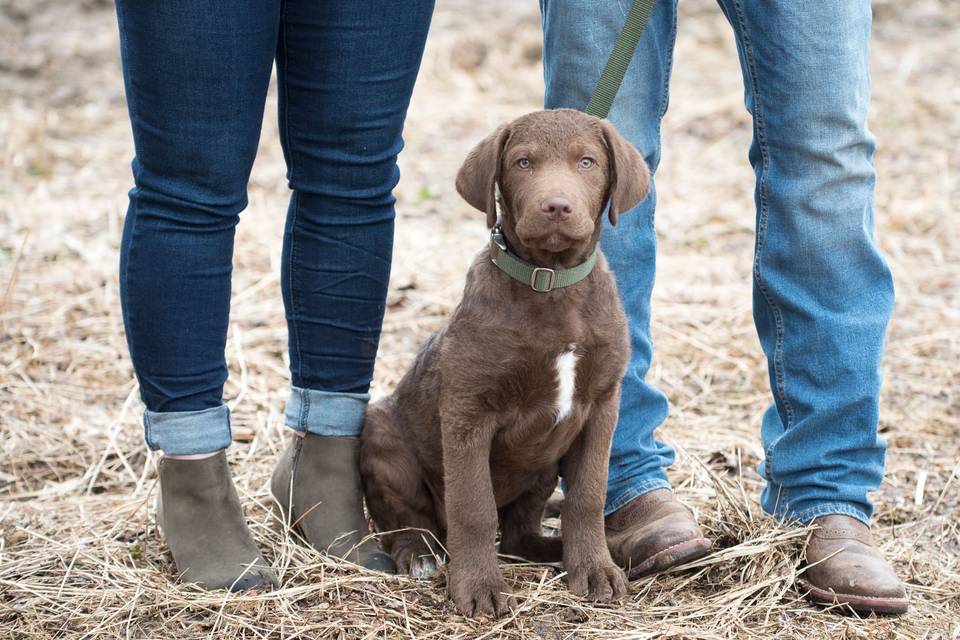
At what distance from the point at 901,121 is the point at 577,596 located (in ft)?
22.8

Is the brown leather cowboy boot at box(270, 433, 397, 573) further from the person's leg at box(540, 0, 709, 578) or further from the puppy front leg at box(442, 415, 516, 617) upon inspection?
the person's leg at box(540, 0, 709, 578)

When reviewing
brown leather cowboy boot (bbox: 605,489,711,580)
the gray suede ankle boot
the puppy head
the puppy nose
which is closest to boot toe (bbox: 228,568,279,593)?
the gray suede ankle boot

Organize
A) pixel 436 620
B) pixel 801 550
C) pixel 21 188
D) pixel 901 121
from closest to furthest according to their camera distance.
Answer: pixel 436 620, pixel 801 550, pixel 21 188, pixel 901 121

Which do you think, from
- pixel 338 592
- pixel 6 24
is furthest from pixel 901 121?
pixel 6 24

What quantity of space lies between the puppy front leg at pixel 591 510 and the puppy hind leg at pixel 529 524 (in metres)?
0.21

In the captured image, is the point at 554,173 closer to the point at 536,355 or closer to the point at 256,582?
the point at 536,355

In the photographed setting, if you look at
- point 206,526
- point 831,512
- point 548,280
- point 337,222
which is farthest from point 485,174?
point 831,512

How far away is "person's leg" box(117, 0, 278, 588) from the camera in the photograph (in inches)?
101

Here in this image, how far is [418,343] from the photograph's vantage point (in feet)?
17.1

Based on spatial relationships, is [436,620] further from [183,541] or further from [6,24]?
[6,24]

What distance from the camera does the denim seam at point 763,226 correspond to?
3012 millimetres

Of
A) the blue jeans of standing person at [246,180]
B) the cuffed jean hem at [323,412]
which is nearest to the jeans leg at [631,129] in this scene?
the blue jeans of standing person at [246,180]

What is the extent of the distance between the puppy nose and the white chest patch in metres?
0.37

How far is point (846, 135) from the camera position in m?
2.94
